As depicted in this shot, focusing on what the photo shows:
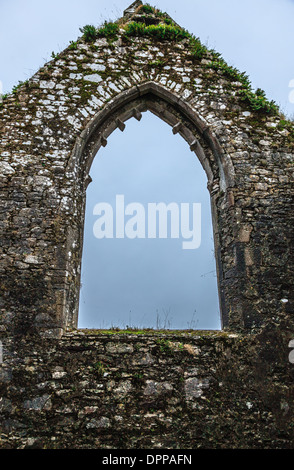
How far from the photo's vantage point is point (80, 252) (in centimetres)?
519

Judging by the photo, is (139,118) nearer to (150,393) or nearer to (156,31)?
(156,31)

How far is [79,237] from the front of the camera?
5203mm

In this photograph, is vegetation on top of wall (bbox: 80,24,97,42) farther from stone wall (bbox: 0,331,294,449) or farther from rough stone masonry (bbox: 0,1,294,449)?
stone wall (bbox: 0,331,294,449)

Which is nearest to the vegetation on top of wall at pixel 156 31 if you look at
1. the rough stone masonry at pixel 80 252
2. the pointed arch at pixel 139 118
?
the rough stone masonry at pixel 80 252

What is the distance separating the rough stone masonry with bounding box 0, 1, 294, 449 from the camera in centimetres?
411

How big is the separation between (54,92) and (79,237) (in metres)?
2.29

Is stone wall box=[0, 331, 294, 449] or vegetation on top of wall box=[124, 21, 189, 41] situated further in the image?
vegetation on top of wall box=[124, 21, 189, 41]

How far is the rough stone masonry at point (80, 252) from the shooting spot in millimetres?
4113

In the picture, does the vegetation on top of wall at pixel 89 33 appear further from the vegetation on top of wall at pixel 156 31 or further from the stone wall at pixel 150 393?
the stone wall at pixel 150 393

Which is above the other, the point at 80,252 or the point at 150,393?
the point at 80,252

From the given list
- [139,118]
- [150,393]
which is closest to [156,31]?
[139,118]

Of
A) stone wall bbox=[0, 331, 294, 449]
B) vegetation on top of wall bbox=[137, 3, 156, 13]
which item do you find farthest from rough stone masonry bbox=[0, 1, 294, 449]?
vegetation on top of wall bbox=[137, 3, 156, 13]
